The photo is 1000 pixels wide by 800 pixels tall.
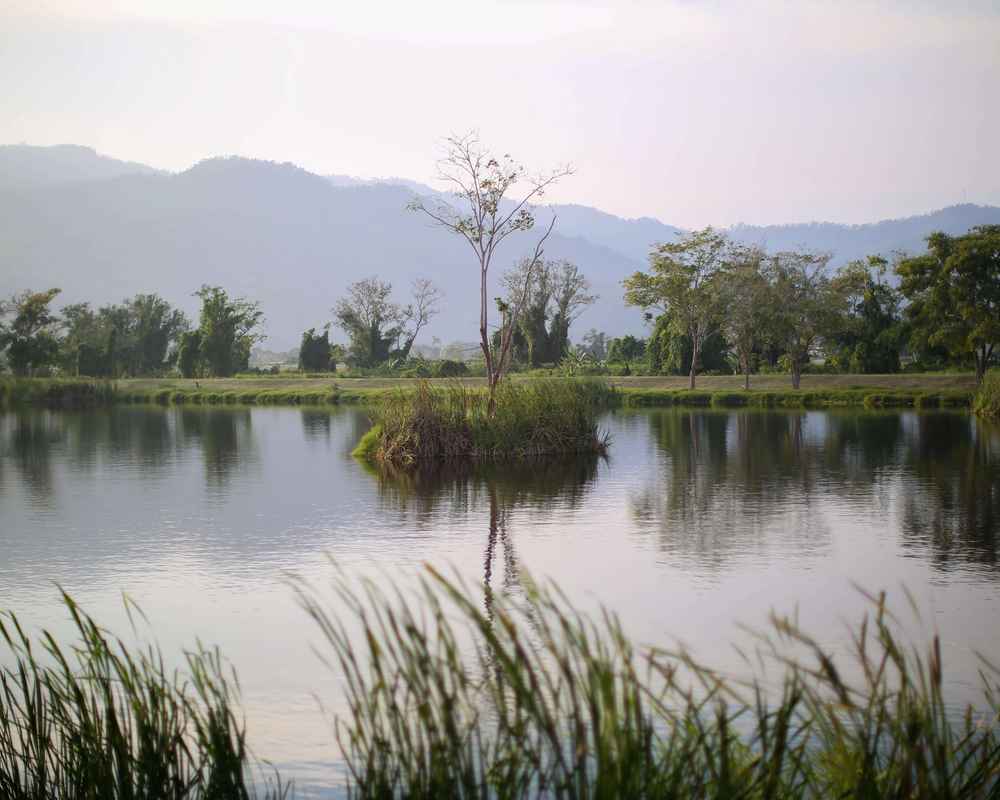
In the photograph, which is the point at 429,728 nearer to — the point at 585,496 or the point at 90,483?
the point at 585,496

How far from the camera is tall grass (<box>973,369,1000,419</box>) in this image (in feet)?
123

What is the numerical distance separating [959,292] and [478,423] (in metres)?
31.8

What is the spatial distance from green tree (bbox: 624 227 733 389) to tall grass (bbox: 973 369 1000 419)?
16.2 m

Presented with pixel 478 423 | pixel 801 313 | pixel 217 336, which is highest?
pixel 801 313

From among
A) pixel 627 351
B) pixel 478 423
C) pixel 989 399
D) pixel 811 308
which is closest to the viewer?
pixel 478 423

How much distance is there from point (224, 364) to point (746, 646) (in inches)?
2592

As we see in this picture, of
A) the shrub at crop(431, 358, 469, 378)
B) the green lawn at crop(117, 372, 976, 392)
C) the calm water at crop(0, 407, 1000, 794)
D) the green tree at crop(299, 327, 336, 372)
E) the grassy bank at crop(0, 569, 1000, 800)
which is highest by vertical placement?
the green tree at crop(299, 327, 336, 372)

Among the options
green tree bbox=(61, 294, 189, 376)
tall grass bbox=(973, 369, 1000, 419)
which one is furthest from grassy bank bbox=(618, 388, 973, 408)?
green tree bbox=(61, 294, 189, 376)

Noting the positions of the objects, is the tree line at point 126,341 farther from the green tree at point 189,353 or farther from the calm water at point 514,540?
the calm water at point 514,540

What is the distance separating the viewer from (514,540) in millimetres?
14227

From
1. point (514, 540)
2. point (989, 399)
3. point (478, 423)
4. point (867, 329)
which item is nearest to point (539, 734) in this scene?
point (514, 540)

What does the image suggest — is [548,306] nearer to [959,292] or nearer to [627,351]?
[627,351]

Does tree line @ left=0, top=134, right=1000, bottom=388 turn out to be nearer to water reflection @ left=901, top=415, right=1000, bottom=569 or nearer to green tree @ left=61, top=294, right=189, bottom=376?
green tree @ left=61, top=294, right=189, bottom=376

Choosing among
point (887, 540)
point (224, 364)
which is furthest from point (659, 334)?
point (887, 540)
